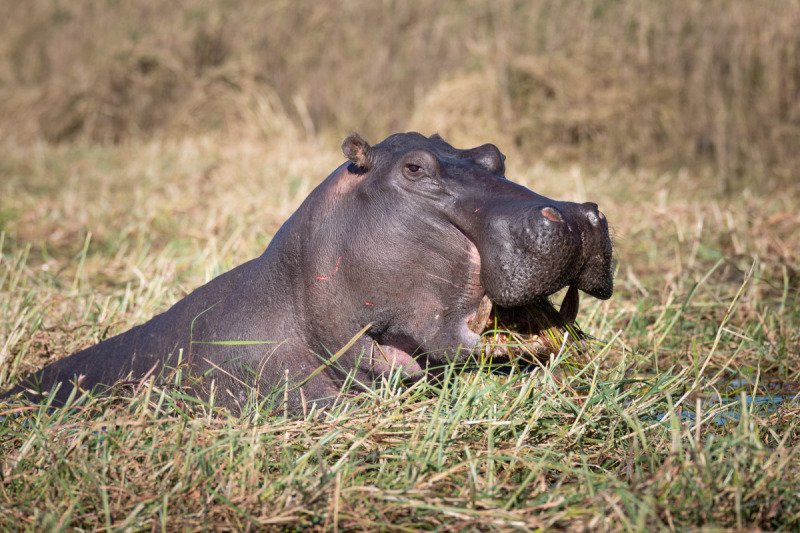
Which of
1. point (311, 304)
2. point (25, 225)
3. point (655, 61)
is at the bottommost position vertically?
point (25, 225)

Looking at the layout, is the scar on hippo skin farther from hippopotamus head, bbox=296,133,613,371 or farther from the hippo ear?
the hippo ear

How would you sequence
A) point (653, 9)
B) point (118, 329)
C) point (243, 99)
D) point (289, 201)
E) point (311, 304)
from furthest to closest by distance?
point (243, 99) < point (653, 9) < point (289, 201) < point (118, 329) < point (311, 304)

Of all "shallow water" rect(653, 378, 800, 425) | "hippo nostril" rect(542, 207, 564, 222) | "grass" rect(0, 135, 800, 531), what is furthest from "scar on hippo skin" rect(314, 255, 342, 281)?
"shallow water" rect(653, 378, 800, 425)

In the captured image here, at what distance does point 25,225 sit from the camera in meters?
6.47

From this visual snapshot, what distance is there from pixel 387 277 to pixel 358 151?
1.25 ft

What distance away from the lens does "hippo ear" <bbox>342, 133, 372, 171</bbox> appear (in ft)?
9.09

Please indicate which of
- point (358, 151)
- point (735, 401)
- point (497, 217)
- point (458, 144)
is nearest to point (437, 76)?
point (458, 144)

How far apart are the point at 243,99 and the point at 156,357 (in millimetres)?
8374

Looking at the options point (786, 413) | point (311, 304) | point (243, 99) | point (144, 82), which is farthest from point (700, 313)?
point (144, 82)

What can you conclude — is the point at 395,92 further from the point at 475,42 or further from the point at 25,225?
the point at 25,225

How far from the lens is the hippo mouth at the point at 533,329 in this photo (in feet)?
8.89

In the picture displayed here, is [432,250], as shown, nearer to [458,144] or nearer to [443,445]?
[443,445]

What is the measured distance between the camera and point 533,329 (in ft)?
9.19

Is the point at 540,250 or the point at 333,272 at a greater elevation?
the point at 540,250
